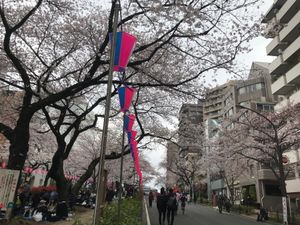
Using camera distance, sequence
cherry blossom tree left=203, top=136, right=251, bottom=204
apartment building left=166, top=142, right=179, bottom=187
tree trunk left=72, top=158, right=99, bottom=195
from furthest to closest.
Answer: apartment building left=166, top=142, right=179, bottom=187
cherry blossom tree left=203, top=136, right=251, bottom=204
tree trunk left=72, top=158, right=99, bottom=195

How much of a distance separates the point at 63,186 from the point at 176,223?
21.0ft

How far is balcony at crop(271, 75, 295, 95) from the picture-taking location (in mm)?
31994

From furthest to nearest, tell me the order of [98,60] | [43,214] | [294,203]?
[294,203]
[43,214]
[98,60]

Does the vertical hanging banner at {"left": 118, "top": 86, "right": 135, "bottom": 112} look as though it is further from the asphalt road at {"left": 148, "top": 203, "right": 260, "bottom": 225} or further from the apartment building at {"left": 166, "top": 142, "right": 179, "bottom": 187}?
the apartment building at {"left": 166, "top": 142, "right": 179, "bottom": 187}

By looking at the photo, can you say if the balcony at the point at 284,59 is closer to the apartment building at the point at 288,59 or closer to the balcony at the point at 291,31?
the apartment building at the point at 288,59

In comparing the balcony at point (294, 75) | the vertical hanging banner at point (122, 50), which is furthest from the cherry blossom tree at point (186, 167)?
the vertical hanging banner at point (122, 50)

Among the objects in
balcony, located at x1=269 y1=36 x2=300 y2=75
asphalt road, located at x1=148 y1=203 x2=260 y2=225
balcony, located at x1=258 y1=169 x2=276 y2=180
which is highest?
→ balcony, located at x1=269 y1=36 x2=300 y2=75

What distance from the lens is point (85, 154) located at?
39281 mm

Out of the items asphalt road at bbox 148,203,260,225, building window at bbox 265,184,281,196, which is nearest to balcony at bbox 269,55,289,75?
building window at bbox 265,184,281,196

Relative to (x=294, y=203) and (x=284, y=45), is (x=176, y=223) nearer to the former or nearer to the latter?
(x=294, y=203)

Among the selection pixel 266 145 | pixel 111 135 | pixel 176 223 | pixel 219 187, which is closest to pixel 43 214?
pixel 176 223

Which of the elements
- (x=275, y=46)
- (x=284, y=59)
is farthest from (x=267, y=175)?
(x=275, y=46)

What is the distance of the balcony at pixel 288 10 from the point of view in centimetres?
2917

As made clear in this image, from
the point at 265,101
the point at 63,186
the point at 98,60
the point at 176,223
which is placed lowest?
the point at 176,223
